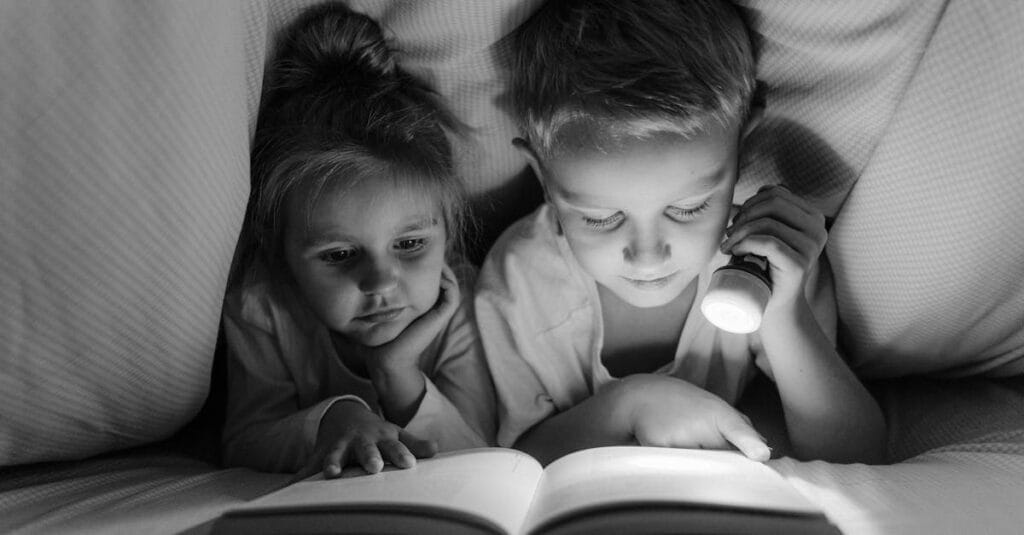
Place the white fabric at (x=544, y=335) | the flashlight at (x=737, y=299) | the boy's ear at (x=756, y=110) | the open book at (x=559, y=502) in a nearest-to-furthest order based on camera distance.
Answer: the open book at (x=559, y=502)
the flashlight at (x=737, y=299)
the boy's ear at (x=756, y=110)
the white fabric at (x=544, y=335)

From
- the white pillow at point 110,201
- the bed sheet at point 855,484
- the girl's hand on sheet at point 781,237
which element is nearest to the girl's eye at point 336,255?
the white pillow at point 110,201

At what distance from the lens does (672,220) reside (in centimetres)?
77

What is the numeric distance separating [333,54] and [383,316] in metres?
0.25

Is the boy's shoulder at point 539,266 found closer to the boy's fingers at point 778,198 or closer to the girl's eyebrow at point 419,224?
the girl's eyebrow at point 419,224

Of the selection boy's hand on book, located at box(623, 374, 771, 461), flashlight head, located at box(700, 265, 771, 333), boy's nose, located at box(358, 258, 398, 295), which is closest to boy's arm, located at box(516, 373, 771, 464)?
boy's hand on book, located at box(623, 374, 771, 461)

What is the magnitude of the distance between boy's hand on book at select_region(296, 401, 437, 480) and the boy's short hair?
0.27 metres

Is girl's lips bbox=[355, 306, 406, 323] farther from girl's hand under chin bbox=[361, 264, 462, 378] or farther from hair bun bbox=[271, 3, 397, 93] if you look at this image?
hair bun bbox=[271, 3, 397, 93]

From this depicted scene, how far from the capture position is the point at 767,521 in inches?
22.1

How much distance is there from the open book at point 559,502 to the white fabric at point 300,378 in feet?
0.61

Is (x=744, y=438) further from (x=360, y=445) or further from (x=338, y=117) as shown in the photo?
(x=338, y=117)

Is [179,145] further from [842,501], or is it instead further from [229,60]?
[842,501]

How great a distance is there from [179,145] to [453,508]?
1.11ft

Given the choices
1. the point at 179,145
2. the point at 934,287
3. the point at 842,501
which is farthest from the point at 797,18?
the point at 179,145

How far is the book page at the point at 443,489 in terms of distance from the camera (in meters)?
0.61
